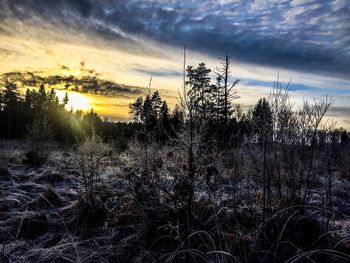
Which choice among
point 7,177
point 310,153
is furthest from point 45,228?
point 7,177

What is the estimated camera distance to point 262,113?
19.0 feet

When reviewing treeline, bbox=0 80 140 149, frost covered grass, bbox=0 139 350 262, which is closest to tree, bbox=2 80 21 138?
treeline, bbox=0 80 140 149

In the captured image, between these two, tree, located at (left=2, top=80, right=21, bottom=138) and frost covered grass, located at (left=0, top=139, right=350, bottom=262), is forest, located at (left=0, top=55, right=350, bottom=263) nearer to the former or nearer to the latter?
frost covered grass, located at (left=0, top=139, right=350, bottom=262)

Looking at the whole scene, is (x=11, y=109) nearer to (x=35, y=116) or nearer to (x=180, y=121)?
(x=35, y=116)

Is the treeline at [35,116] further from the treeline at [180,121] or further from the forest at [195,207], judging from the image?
the forest at [195,207]

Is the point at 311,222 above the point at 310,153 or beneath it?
beneath

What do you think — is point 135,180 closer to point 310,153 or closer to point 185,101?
point 185,101

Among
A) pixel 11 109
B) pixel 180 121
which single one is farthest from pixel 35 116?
pixel 180 121

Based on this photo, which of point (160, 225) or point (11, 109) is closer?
point (160, 225)

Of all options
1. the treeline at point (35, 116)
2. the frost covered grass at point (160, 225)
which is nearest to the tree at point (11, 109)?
the treeline at point (35, 116)

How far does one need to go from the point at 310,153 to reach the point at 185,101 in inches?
89.8

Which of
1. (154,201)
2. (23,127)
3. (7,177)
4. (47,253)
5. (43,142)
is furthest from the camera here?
(23,127)

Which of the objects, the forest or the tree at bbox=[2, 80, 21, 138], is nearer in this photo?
the forest

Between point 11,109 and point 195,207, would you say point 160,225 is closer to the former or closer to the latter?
point 195,207
